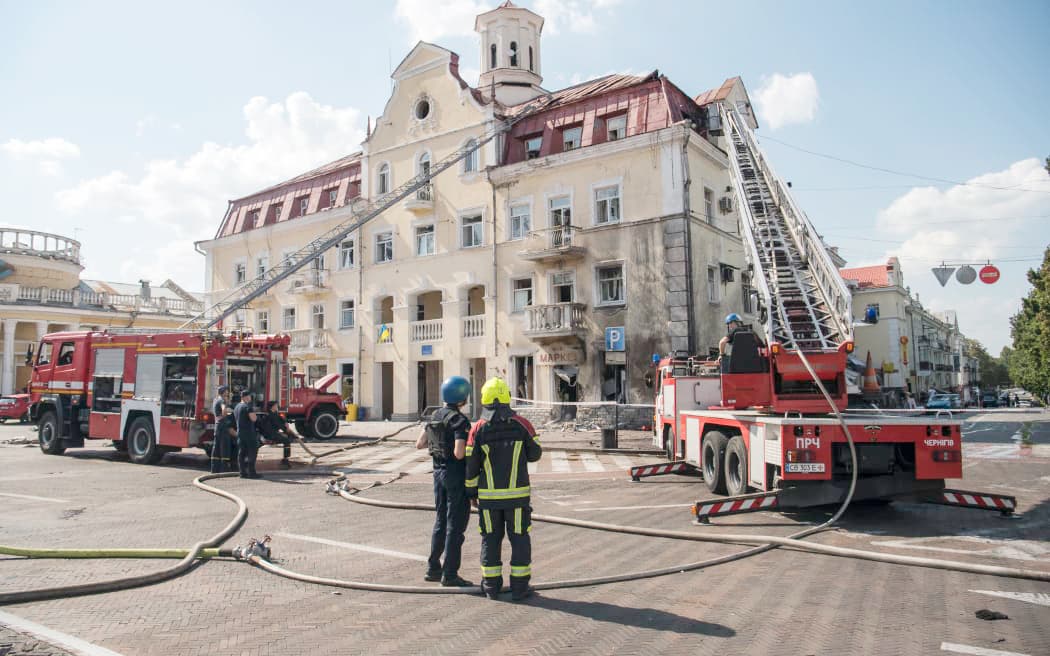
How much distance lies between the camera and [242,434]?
1373cm

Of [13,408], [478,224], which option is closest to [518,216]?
[478,224]

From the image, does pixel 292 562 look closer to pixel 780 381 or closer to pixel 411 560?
pixel 411 560

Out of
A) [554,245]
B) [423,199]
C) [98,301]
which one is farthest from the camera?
[98,301]

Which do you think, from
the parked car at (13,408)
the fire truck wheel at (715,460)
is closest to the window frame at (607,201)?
the fire truck wheel at (715,460)

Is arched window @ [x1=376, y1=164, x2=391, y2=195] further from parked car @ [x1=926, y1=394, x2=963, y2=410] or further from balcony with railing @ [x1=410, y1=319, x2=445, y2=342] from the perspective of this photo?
parked car @ [x1=926, y1=394, x2=963, y2=410]

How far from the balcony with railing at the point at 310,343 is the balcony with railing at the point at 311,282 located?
→ 1.97 m

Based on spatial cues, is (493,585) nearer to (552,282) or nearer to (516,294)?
(552,282)

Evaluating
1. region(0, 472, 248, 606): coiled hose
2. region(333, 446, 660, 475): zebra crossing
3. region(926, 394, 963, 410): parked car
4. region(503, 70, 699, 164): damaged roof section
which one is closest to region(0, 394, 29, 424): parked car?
region(333, 446, 660, 475): zebra crossing

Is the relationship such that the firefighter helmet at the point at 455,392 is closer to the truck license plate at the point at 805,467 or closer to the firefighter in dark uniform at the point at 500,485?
the firefighter in dark uniform at the point at 500,485

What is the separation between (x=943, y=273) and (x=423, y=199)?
2004cm

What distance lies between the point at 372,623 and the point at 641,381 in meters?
21.0

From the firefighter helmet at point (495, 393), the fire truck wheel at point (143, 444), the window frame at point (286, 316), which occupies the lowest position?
the fire truck wheel at point (143, 444)

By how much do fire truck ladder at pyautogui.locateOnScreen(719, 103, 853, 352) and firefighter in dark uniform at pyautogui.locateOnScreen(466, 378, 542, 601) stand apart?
6338 mm

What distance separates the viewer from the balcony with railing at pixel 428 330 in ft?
102
